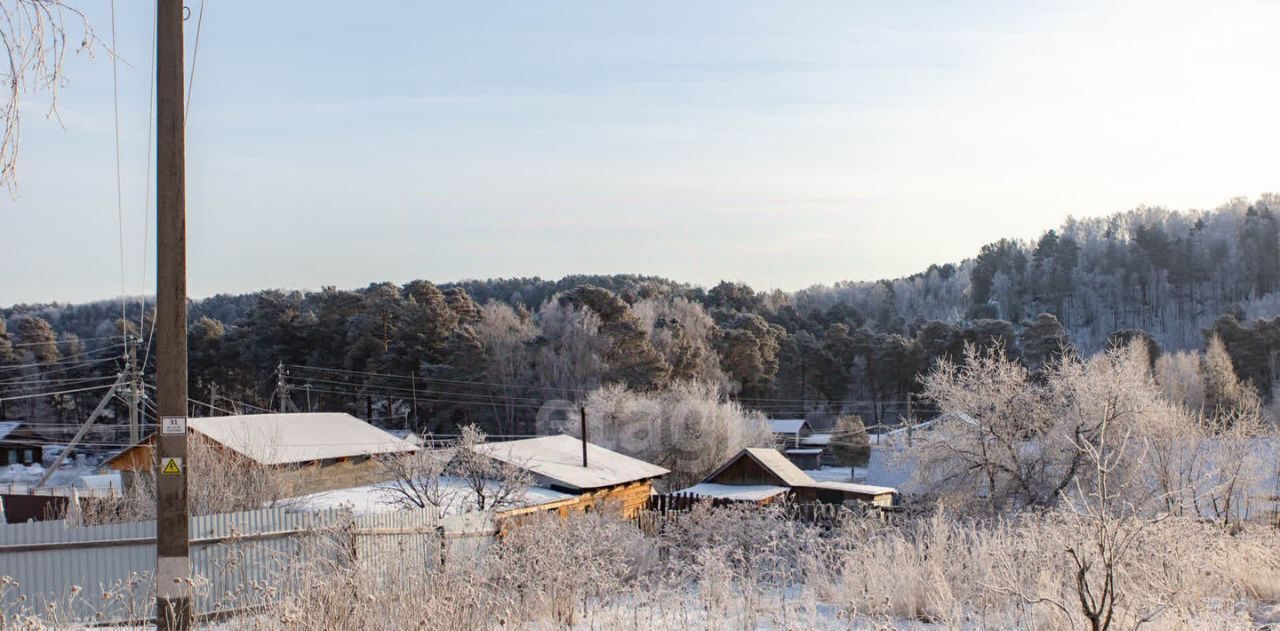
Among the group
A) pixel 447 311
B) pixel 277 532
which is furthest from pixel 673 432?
pixel 277 532

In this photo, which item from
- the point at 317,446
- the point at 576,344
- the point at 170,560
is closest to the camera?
the point at 170,560

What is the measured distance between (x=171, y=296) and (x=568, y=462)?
80.8 feet

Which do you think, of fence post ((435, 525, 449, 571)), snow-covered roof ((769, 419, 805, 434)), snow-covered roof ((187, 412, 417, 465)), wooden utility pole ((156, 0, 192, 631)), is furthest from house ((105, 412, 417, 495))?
snow-covered roof ((769, 419, 805, 434))

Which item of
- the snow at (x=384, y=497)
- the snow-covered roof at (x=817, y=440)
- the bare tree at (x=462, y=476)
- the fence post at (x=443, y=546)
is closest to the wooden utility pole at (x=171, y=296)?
the fence post at (x=443, y=546)

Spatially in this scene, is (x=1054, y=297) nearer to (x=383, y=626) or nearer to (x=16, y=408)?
(x=16, y=408)

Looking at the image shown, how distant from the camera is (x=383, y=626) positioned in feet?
17.8

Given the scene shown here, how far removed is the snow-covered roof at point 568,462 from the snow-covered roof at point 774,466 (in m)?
2.90

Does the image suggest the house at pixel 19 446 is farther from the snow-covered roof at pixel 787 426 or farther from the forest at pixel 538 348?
the snow-covered roof at pixel 787 426

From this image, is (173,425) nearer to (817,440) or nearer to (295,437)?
(295,437)

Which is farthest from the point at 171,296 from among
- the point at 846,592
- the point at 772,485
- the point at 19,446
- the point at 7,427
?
the point at 7,427

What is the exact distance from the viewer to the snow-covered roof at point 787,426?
64188 millimetres

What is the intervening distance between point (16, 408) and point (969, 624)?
217ft

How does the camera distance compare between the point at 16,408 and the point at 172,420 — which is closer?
the point at 172,420

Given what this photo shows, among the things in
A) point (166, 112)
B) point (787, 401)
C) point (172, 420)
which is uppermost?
point (166, 112)
